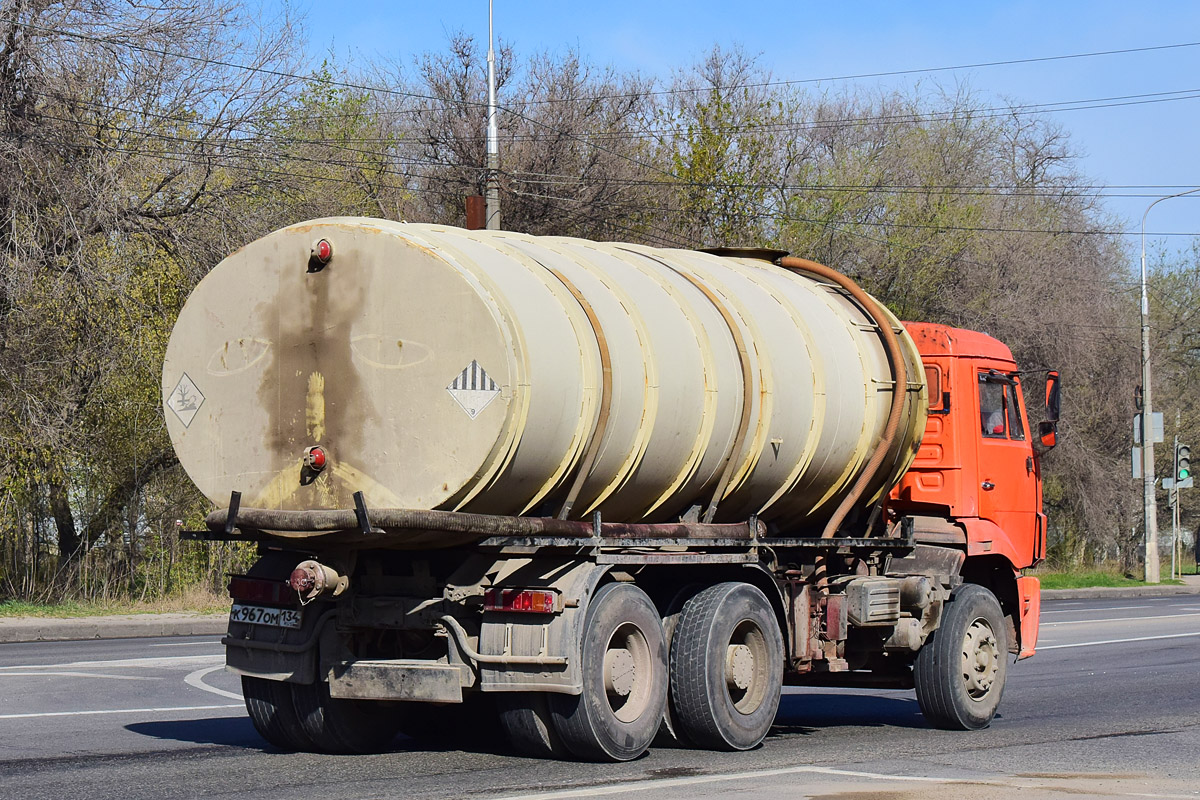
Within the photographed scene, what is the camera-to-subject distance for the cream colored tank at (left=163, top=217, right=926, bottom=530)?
7895mm

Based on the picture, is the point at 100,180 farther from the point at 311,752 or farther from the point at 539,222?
the point at 311,752

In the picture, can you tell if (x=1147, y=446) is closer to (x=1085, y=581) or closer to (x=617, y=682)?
(x=1085, y=581)

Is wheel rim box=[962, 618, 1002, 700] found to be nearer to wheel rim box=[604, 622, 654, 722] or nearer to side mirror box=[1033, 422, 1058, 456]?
side mirror box=[1033, 422, 1058, 456]

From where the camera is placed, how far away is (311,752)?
905 centimetres

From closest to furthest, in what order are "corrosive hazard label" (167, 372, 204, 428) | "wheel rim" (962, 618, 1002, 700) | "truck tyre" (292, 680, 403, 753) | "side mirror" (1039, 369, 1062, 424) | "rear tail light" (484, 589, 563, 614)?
"rear tail light" (484, 589, 563, 614) < "corrosive hazard label" (167, 372, 204, 428) < "truck tyre" (292, 680, 403, 753) < "wheel rim" (962, 618, 1002, 700) < "side mirror" (1039, 369, 1062, 424)

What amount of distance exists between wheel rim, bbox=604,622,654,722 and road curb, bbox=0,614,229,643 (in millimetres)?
12204

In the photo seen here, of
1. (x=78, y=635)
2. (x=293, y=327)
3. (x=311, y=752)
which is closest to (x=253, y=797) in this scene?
(x=311, y=752)

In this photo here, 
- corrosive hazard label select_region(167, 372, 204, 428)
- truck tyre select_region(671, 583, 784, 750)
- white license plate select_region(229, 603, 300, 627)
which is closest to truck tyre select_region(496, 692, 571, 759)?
truck tyre select_region(671, 583, 784, 750)

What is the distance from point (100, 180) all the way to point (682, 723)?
15.4 meters

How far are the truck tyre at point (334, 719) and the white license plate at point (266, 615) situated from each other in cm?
40

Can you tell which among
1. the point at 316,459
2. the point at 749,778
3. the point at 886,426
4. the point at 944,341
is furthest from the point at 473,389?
the point at 944,341

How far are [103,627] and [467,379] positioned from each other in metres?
13.4

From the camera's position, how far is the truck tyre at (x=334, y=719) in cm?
888

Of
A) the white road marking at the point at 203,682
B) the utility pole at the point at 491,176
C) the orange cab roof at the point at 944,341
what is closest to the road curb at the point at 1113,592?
the utility pole at the point at 491,176
